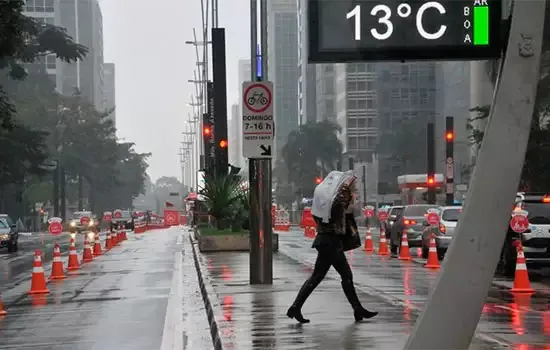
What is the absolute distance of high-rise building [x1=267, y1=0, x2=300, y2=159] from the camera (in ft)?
539

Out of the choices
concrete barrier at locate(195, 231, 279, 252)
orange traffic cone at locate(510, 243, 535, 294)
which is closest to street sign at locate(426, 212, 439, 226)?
concrete barrier at locate(195, 231, 279, 252)

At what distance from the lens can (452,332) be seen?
6961 mm

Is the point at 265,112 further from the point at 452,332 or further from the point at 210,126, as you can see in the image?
the point at 210,126

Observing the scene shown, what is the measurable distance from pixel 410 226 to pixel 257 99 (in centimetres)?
1617

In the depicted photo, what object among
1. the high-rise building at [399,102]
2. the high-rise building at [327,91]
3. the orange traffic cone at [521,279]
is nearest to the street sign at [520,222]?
the orange traffic cone at [521,279]

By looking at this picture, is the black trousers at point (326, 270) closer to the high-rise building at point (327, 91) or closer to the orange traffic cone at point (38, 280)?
the orange traffic cone at point (38, 280)

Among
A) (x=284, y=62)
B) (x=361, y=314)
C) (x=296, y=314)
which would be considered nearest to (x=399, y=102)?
(x=284, y=62)

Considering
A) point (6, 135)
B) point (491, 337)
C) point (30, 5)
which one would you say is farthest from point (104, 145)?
point (491, 337)

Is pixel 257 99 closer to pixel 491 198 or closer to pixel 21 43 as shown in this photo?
pixel 491 198

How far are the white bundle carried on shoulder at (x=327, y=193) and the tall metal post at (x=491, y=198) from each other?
4390 millimetres

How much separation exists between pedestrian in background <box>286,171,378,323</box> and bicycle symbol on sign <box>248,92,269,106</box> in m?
5.06

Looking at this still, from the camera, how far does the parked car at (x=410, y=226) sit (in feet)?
104

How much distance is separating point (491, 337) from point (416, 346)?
12.5 ft

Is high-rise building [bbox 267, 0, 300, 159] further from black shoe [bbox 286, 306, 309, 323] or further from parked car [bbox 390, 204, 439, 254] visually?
black shoe [bbox 286, 306, 309, 323]
